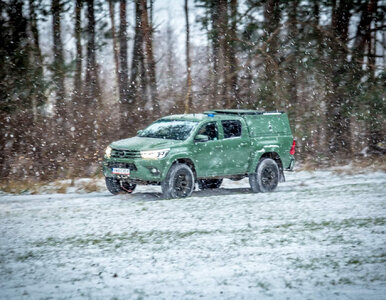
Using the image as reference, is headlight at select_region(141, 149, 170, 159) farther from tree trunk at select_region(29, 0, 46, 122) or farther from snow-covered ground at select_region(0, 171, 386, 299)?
tree trunk at select_region(29, 0, 46, 122)

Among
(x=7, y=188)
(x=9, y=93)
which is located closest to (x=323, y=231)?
(x=7, y=188)

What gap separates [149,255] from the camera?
7066 mm

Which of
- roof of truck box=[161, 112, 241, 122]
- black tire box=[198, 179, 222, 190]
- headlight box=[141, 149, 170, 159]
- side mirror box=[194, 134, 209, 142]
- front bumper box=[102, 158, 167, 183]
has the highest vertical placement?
roof of truck box=[161, 112, 241, 122]

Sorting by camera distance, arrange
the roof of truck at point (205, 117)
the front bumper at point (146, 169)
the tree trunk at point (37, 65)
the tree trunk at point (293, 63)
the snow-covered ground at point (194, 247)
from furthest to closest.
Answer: the tree trunk at point (293, 63), the tree trunk at point (37, 65), the roof of truck at point (205, 117), the front bumper at point (146, 169), the snow-covered ground at point (194, 247)

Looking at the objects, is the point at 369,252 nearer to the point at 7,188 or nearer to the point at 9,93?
the point at 7,188

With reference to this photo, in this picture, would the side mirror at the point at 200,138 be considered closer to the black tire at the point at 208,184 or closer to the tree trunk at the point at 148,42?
the black tire at the point at 208,184

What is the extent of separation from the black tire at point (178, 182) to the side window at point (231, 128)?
4.74 feet

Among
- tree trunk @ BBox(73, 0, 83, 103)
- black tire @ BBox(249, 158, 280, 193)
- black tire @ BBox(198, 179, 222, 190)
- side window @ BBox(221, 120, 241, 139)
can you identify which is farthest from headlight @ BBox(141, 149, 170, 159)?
tree trunk @ BBox(73, 0, 83, 103)

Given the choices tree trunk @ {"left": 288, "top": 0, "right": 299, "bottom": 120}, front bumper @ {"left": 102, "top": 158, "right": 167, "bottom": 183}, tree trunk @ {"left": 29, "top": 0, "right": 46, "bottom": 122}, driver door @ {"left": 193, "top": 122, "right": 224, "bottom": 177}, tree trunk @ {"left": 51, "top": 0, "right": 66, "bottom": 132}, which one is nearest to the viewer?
front bumper @ {"left": 102, "top": 158, "right": 167, "bottom": 183}

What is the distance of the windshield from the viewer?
12141 mm

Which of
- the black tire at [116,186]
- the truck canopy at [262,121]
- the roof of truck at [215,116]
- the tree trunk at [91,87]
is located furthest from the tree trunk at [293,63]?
the black tire at [116,186]

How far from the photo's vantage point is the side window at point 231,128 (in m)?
12.7

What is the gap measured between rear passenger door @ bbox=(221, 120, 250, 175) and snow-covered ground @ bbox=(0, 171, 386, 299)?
3.35ft

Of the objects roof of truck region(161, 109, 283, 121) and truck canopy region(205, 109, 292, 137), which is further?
truck canopy region(205, 109, 292, 137)
